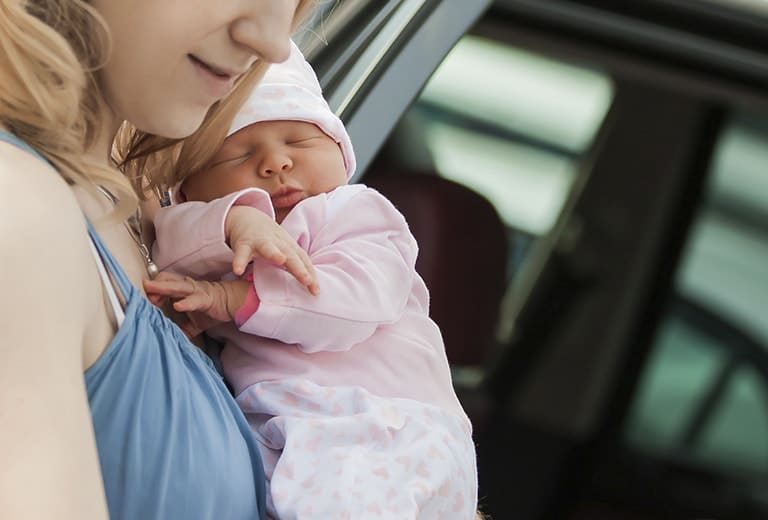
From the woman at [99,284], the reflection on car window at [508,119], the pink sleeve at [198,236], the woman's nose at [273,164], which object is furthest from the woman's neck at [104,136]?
the reflection on car window at [508,119]

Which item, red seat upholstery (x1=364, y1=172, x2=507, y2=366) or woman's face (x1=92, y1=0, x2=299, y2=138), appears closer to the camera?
woman's face (x1=92, y1=0, x2=299, y2=138)

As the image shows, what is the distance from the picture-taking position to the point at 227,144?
5.06ft

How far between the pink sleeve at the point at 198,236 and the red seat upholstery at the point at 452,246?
198 cm

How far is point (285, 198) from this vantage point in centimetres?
153

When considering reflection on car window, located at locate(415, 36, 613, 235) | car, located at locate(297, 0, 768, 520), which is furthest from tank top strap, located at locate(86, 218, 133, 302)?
reflection on car window, located at locate(415, 36, 613, 235)

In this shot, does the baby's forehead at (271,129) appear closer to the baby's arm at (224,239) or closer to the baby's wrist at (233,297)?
the baby's arm at (224,239)

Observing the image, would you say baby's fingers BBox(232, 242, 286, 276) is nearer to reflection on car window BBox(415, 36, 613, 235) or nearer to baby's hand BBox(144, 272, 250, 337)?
baby's hand BBox(144, 272, 250, 337)

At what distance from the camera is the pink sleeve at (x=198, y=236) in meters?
1.39

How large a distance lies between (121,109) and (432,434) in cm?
43

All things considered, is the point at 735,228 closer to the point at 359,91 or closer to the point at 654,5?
the point at 654,5

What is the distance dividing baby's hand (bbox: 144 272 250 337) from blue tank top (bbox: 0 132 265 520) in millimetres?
100

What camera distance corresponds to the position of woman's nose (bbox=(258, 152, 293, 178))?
152 cm

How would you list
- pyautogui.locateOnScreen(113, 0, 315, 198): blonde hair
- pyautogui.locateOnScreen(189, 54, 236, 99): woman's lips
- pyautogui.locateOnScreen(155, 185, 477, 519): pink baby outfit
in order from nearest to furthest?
pyautogui.locateOnScreen(189, 54, 236, 99): woman's lips < pyautogui.locateOnScreen(155, 185, 477, 519): pink baby outfit < pyautogui.locateOnScreen(113, 0, 315, 198): blonde hair

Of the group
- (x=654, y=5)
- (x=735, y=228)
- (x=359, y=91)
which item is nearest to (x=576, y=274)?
(x=735, y=228)
